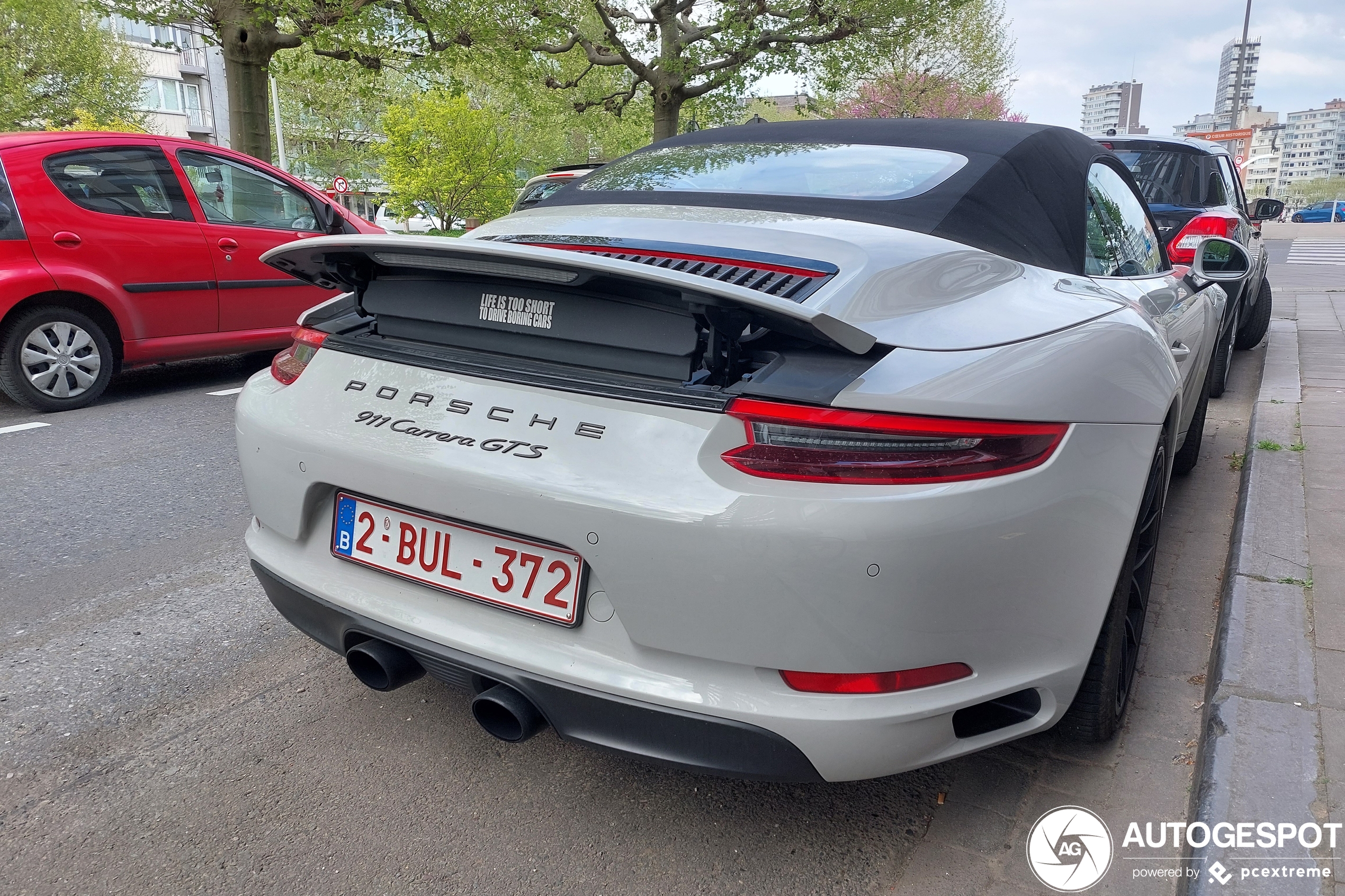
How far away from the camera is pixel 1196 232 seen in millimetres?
6586

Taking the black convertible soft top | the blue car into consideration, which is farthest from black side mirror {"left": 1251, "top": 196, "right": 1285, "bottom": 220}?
the blue car

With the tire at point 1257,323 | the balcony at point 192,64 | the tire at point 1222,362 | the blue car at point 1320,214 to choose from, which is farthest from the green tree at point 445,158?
the blue car at point 1320,214

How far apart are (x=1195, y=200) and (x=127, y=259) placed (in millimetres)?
7173

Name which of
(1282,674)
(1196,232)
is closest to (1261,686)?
(1282,674)

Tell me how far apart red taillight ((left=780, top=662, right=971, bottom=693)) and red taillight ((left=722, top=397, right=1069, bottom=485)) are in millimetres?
337

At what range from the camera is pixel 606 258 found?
5.63 feet

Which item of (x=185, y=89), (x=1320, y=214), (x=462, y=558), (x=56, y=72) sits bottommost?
(x=1320, y=214)

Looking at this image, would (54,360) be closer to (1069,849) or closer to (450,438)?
(450,438)

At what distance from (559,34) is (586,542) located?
58.5ft

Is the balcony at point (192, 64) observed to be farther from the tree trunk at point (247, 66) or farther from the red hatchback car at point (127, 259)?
the red hatchback car at point (127, 259)

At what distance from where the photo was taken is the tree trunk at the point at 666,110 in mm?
19062

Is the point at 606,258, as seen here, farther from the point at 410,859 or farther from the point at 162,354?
the point at 162,354

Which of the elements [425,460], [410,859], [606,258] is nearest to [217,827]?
[410,859]

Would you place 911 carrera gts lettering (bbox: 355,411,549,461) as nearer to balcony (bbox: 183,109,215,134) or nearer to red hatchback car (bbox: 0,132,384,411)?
red hatchback car (bbox: 0,132,384,411)
